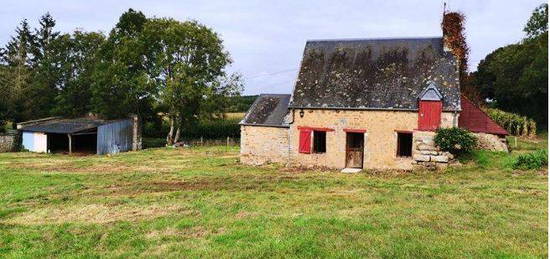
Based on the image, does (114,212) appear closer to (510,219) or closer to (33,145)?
(510,219)

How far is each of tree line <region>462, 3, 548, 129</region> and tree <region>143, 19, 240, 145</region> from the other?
22.5 metres

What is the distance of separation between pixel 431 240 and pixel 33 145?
3679 centimetres

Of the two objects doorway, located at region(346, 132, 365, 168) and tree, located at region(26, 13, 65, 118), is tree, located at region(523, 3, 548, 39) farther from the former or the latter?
tree, located at region(26, 13, 65, 118)

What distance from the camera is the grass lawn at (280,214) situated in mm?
8594

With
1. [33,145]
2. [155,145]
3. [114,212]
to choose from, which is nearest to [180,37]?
[155,145]

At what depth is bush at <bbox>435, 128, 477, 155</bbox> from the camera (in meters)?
19.9

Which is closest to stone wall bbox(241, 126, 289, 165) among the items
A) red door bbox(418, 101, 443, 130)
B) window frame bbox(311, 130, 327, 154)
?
window frame bbox(311, 130, 327, 154)

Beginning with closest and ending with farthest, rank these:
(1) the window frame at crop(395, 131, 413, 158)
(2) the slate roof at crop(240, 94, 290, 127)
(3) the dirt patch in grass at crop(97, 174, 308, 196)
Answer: (3) the dirt patch in grass at crop(97, 174, 308, 196)
(1) the window frame at crop(395, 131, 413, 158)
(2) the slate roof at crop(240, 94, 290, 127)

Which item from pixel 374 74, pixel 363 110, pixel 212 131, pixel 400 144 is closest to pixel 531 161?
Result: pixel 400 144

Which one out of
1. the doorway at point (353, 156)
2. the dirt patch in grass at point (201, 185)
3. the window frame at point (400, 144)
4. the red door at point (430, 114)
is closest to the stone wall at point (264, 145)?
the doorway at point (353, 156)

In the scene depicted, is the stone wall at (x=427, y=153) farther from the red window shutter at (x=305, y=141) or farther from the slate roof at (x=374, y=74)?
the red window shutter at (x=305, y=141)

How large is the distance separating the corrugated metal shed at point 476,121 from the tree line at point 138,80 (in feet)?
75.3

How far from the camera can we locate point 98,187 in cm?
1697

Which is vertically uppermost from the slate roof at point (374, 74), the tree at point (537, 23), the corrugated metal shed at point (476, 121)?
the tree at point (537, 23)
